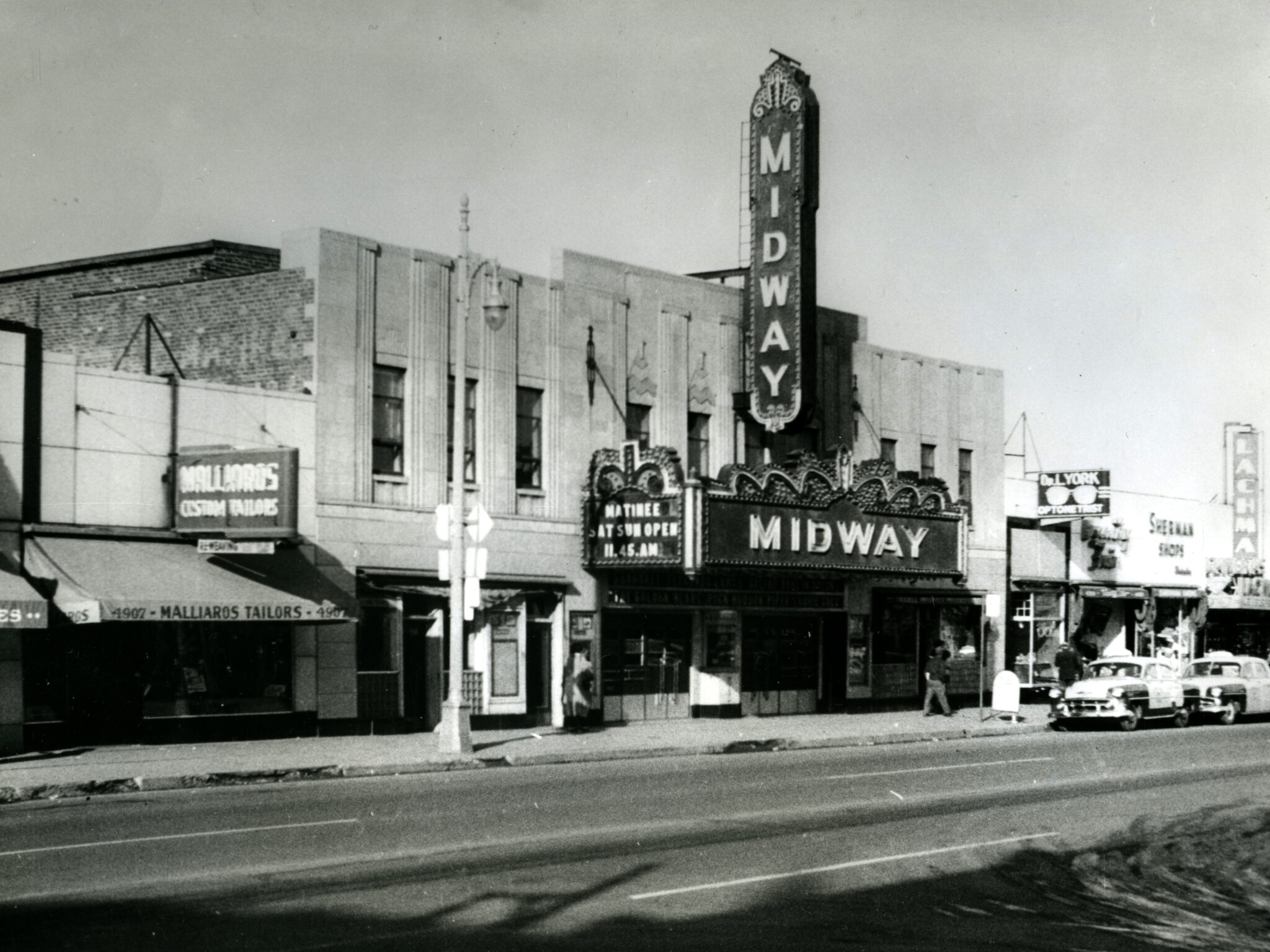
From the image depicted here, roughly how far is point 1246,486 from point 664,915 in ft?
147

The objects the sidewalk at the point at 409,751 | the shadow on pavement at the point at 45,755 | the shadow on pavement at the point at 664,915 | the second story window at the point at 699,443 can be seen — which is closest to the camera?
the shadow on pavement at the point at 664,915

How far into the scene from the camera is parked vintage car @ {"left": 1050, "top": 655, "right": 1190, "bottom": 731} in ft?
106

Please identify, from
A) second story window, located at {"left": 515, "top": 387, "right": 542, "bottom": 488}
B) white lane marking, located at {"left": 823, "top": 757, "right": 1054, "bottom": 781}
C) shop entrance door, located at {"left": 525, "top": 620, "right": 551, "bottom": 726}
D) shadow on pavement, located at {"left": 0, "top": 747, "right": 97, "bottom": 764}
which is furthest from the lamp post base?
second story window, located at {"left": 515, "top": 387, "right": 542, "bottom": 488}

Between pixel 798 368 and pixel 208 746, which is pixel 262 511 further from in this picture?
pixel 798 368

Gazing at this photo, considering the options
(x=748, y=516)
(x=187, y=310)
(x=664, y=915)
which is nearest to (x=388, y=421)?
(x=187, y=310)

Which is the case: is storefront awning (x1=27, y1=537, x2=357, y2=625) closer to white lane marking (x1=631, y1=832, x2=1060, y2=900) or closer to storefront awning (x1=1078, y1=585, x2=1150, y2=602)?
white lane marking (x1=631, y1=832, x2=1060, y2=900)

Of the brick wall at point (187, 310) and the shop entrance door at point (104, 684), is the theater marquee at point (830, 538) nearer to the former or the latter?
the brick wall at point (187, 310)

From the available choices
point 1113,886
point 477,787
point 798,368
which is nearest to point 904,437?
point 798,368

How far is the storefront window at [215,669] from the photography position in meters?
23.3

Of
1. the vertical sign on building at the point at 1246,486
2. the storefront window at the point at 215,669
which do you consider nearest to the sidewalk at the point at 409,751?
the storefront window at the point at 215,669

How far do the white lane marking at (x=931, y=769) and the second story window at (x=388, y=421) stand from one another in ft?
32.4

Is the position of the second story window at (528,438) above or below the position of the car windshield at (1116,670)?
above

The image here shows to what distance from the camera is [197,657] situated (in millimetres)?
23875

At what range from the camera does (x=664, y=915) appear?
1030 centimetres
